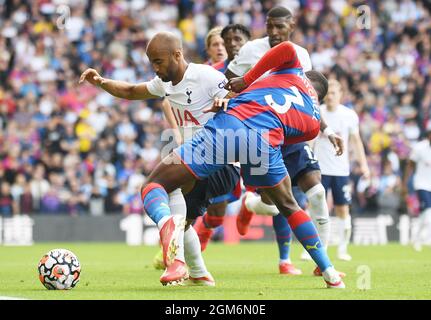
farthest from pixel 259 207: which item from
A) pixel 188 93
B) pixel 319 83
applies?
pixel 188 93

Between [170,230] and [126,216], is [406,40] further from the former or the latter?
[170,230]

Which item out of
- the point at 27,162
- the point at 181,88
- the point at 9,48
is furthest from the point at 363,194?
the point at 181,88

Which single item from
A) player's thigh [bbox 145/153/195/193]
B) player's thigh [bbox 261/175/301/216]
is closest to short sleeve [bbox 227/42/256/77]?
player's thigh [bbox 261/175/301/216]

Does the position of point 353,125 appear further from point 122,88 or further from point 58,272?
point 58,272

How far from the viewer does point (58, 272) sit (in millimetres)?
8242

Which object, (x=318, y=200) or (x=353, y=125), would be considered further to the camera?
(x=353, y=125)

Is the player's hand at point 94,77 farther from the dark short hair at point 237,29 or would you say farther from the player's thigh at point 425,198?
the player's thigh at point 425,198

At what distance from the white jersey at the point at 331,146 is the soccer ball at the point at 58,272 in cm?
643

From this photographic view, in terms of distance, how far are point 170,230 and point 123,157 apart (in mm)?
15190

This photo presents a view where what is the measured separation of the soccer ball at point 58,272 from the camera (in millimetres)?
8234

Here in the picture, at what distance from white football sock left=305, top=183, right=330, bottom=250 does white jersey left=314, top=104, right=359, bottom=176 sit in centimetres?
320

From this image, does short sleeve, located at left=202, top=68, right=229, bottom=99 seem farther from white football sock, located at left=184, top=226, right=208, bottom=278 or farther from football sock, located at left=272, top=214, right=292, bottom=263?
football sock, located at left=272, top=214, right=292, bottom=263

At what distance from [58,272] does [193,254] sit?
1289 mm

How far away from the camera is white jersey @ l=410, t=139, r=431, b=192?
56.6 feet
